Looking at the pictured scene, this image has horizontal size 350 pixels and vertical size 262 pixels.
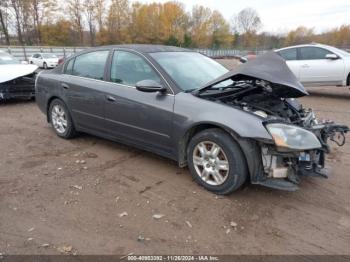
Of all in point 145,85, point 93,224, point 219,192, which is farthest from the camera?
point 145,85

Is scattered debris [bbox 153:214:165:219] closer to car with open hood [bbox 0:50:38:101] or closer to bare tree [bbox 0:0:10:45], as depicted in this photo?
car with open hood [bbox 0:50:38:101]

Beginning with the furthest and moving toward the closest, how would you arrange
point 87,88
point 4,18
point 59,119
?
1. point 4,18
2. point 59,119
3. point 87,88

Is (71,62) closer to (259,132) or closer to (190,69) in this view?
(190,69)

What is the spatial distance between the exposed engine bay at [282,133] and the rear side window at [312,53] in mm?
6408

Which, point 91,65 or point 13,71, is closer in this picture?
point 91,65

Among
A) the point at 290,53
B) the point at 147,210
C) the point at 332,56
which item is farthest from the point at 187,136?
the point at 290,53

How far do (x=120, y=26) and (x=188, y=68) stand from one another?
2171 inches

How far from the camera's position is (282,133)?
3.21m

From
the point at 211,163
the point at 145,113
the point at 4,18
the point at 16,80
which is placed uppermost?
the point at 4,18

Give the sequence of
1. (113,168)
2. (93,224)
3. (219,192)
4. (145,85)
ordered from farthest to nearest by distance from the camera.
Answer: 1. (113,168)
2. (145,85)
3. (219,192)
4. (93,224)

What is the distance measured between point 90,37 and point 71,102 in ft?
171

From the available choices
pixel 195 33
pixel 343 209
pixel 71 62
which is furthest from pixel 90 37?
pixel 343 209

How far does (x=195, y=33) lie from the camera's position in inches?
3017

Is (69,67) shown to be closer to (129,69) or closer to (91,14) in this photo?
(129,69)
